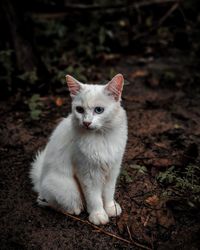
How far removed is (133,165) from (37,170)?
3.72 ft

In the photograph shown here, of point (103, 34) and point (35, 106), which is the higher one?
point (103, 34)

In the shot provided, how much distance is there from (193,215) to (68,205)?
1235 mm

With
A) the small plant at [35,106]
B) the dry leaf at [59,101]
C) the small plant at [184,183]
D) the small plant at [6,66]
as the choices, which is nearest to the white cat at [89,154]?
the small plant at [184,183]

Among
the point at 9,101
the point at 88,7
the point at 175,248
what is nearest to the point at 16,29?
the point at 9,101

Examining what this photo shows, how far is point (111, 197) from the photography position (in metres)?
3.83

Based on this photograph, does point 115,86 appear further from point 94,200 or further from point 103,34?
point 103,34

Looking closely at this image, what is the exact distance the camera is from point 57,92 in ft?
20.4

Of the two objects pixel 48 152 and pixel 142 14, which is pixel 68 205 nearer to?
pixel 48 152

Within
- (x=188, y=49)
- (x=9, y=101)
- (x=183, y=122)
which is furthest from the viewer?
(x=188, y=49)

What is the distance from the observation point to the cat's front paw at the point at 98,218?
3.69 m

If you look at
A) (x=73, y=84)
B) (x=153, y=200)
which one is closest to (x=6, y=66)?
(x=73, y=84)

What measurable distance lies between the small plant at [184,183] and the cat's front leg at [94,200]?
0.67 m

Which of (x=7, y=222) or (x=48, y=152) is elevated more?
(x=48, y=152)

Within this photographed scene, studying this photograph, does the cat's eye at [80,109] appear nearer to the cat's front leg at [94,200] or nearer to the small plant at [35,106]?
the cat's front leg at [94,200]
